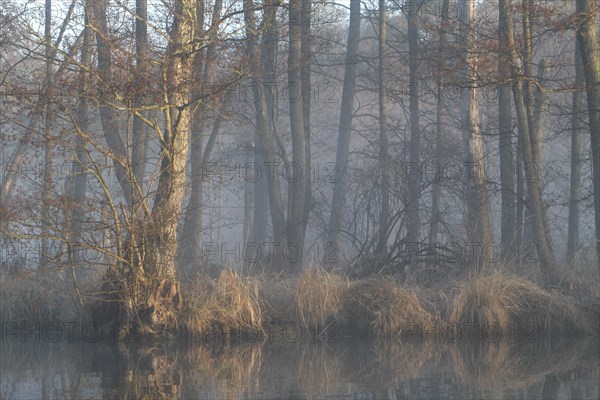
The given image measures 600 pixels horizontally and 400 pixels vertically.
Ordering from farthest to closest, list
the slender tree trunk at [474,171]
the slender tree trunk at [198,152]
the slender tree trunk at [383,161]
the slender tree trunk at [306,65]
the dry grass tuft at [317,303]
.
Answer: the slender tree trunk at [306,65] < the slender tree trunk at [383,161] < the slender tree trunk at [474,171] < the slender tree trunk at [198,152] < the dry grass tuft at [317,303]

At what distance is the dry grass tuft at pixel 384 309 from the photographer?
44.5ft

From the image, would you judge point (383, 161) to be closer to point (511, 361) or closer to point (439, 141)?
point (439, 141)

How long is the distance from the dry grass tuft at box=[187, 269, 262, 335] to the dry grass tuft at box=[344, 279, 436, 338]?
168cm

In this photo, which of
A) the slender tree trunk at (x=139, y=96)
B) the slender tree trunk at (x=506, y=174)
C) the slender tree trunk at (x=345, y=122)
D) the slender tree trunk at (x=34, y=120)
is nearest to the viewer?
the slender tree trunk at (x=34, y=120)

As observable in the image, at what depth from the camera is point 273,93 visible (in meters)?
22.7

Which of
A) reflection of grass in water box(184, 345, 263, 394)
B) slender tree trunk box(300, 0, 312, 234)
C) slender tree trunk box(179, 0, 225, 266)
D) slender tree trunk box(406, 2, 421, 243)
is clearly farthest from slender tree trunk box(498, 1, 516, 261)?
reflection of grass in water box(184, 345, 263, 394)

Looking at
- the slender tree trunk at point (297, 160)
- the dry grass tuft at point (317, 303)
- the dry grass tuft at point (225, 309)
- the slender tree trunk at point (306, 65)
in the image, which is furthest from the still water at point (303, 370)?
the slender tree trunk at point (306, 65)

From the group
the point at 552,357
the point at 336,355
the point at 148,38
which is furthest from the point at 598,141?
the point at 148,38

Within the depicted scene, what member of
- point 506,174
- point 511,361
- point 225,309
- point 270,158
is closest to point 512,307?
point 511,361

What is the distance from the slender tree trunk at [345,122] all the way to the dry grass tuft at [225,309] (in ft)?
33.3

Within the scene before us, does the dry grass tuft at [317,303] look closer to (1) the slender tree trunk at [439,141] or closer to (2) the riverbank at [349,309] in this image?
(2) the riverbank at [349,309]

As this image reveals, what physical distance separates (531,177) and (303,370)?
23.9 ft

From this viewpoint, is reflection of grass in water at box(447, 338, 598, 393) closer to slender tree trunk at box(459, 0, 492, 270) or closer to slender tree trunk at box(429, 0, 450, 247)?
slender tree trunk at box(459, 0, 492, 270)

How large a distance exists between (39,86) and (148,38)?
143 inches
